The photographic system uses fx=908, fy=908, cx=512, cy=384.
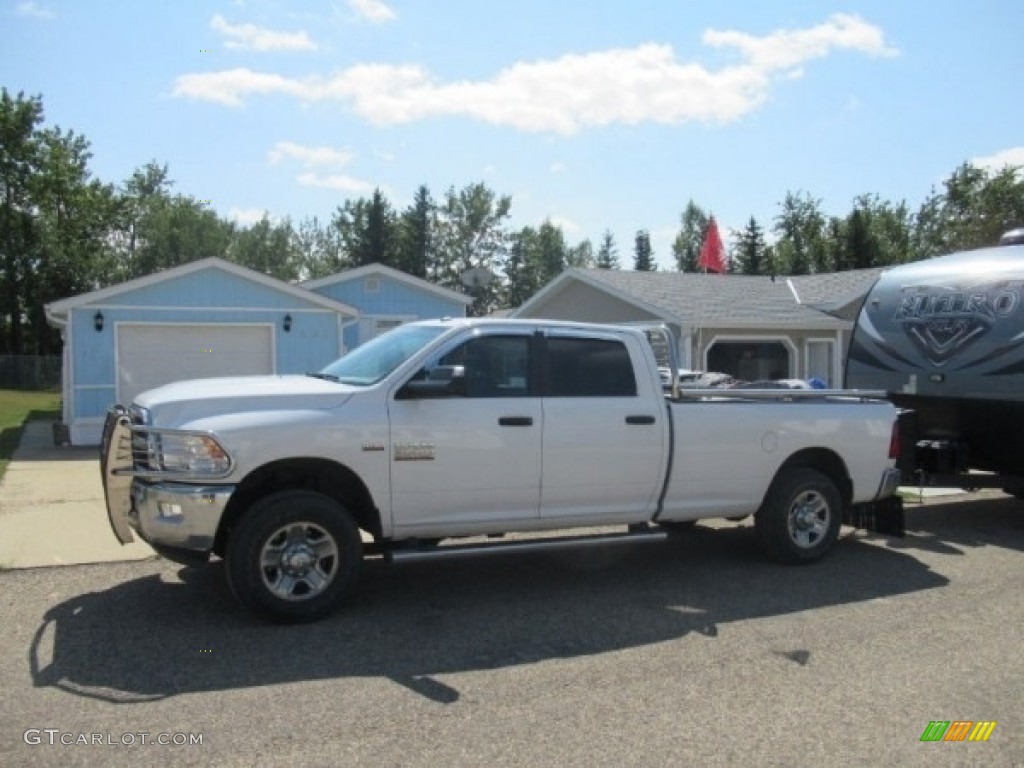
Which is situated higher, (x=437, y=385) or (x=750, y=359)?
(x=750, y=359)

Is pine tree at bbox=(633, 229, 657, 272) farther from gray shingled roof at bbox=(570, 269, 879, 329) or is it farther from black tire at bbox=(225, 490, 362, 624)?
black tire at bbox=(225, 490, 362, 624)

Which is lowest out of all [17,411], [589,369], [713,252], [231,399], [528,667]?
[528,667]

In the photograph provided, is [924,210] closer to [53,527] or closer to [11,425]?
[11,425]

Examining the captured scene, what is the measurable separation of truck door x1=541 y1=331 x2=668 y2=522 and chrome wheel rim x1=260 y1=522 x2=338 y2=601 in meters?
1.57

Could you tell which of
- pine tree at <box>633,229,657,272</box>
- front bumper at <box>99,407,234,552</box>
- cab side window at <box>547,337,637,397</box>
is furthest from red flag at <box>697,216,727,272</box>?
pine tree at <box>633,229,657,272</box>

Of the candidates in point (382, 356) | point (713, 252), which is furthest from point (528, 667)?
point (713, 252)

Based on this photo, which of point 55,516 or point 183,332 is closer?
point 55,516

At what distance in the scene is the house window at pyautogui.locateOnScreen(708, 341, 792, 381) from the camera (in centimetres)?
2191

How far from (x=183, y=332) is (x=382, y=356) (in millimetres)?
11872

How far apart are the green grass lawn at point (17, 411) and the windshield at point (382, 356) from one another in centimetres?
787

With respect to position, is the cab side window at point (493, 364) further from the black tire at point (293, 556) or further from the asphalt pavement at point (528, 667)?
the asphalt pavement at point (528, 667)

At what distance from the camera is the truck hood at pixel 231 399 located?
554 cm

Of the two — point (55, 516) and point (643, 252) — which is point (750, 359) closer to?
point (55, 516)

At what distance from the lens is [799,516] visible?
7.56 meters
